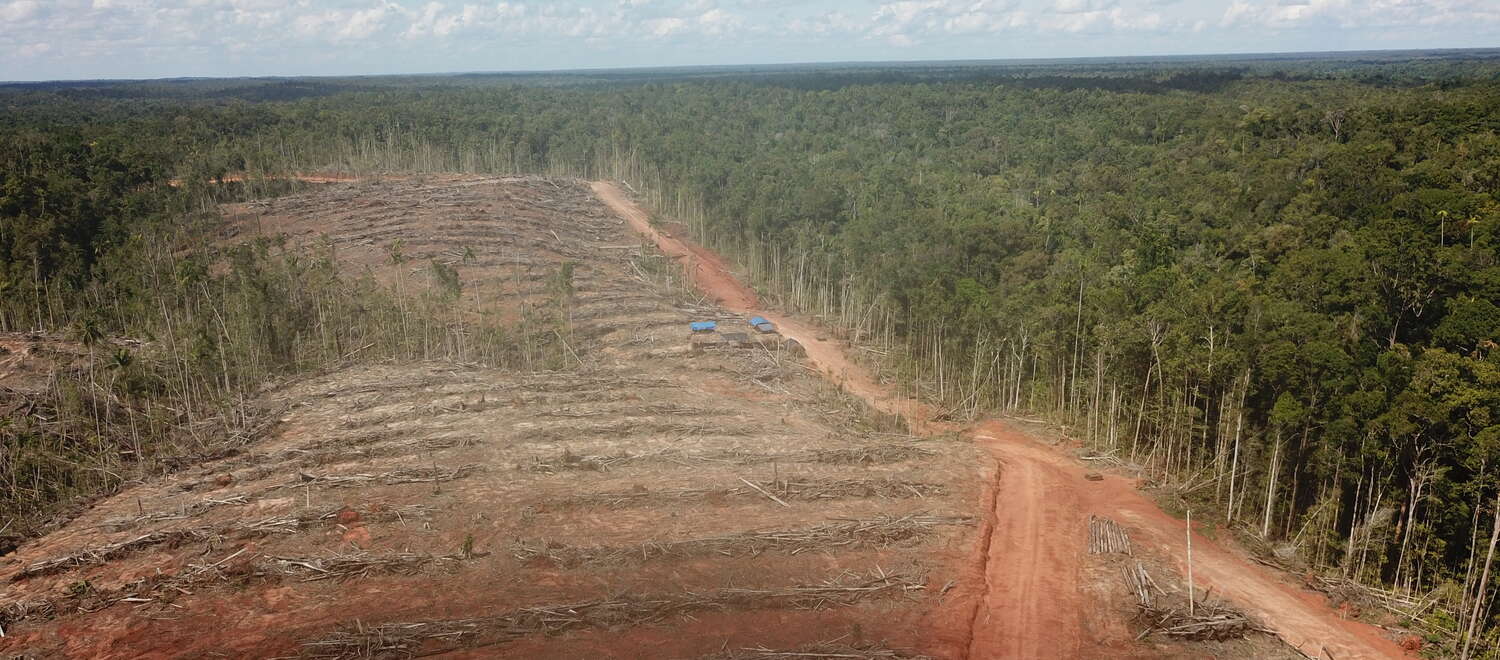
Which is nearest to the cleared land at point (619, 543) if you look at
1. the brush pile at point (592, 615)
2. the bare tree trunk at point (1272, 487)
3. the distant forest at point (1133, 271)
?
the brush pile at point (592, 615)

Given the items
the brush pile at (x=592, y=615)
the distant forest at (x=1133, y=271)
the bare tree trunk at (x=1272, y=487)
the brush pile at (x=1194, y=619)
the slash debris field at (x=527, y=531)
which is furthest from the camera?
the bare tree trunk at (x=1272, y=487)

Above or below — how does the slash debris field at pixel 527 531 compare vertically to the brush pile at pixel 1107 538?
above

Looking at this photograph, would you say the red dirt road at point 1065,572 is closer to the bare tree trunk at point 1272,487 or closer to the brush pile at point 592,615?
the bare tree trunk at point 1272,487

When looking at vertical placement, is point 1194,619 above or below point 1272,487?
below

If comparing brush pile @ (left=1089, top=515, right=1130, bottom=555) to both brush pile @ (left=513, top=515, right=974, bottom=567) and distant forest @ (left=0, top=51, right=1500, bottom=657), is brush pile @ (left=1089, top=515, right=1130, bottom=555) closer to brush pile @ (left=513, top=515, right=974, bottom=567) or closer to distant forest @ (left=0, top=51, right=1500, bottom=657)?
distant forest @ (left=0, top=51, right=1500, bottom=657)

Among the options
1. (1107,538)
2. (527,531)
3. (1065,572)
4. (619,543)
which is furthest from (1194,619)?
(527,531)

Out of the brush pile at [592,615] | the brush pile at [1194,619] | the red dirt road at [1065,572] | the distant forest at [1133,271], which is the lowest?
the red dirt road at [1065,572]

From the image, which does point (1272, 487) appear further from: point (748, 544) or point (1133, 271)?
point (748, 544)
